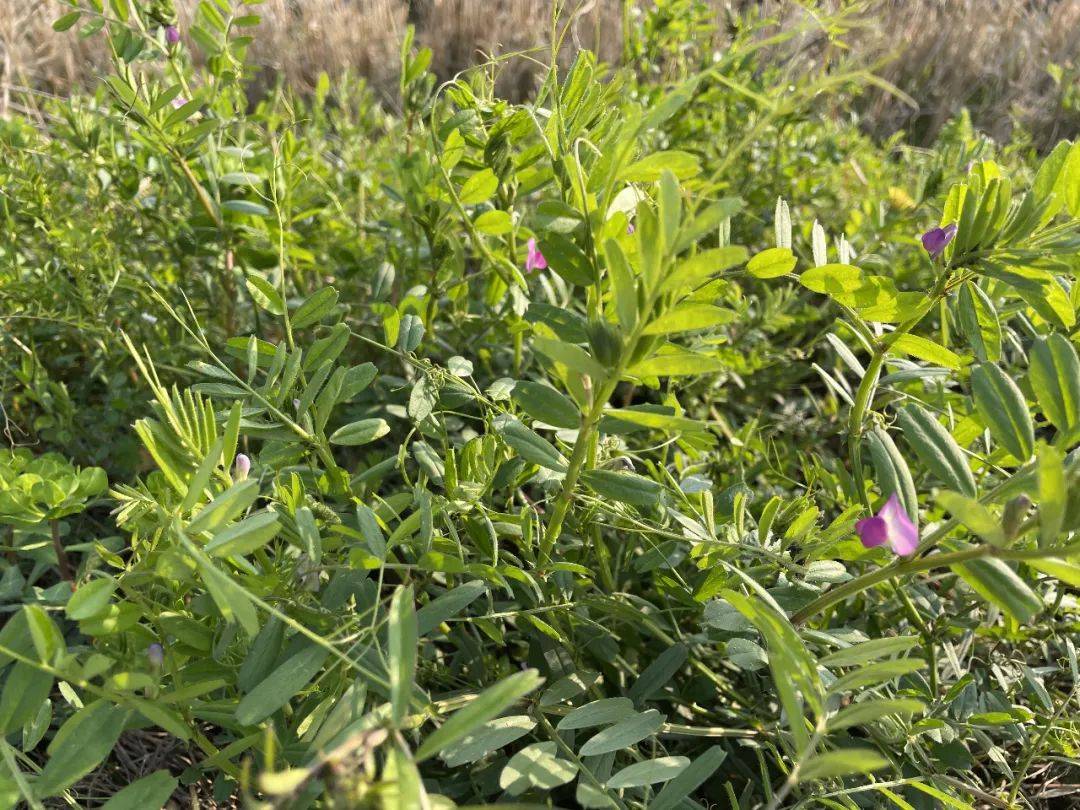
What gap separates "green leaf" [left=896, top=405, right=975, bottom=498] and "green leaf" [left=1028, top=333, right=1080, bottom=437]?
0.07 m

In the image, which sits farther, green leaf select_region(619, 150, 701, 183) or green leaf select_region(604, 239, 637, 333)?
green leaf select_region(619, 150, 701, 183)

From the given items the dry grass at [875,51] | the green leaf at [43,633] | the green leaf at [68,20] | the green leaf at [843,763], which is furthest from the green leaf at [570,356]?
the dry grass at [875,51]

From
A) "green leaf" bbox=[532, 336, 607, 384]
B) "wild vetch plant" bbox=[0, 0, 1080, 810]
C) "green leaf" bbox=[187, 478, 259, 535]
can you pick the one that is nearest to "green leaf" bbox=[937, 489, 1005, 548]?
"wild vetch plant" bbox=[0, 0, 1080, 810]

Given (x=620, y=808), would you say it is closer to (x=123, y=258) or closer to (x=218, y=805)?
(x=218, y=805)

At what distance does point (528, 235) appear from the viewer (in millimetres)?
1027

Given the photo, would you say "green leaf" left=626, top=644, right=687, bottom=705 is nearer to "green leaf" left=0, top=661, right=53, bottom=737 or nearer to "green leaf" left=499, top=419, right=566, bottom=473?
"green leaf" left=499, top=419, right=566, bottom=473

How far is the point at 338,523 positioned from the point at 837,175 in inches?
59.5

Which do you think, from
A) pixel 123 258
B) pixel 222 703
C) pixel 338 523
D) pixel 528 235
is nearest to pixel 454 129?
pixel 528 235

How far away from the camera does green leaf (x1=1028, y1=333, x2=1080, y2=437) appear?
0.60 meters

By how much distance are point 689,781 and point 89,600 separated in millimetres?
450

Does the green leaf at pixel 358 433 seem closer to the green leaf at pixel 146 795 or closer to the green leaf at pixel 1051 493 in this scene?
the green leaf at pixel 146 795

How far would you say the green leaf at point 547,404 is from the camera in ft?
2.13

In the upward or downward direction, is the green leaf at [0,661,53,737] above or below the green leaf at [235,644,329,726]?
below

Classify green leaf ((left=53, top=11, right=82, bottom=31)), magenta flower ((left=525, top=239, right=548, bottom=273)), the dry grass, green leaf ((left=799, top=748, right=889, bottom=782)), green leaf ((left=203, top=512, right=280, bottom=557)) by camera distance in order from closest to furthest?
green leaf ((left=799, top=748, right=889, bottom=782)), green leaf ((left=203, top=512, right=280, bottom=557)), magenta flower ((left=525, top=239, right=548, bottom=273)), green leaf ((left=53, top=11, right=82, bottom=31)), the dry grass
